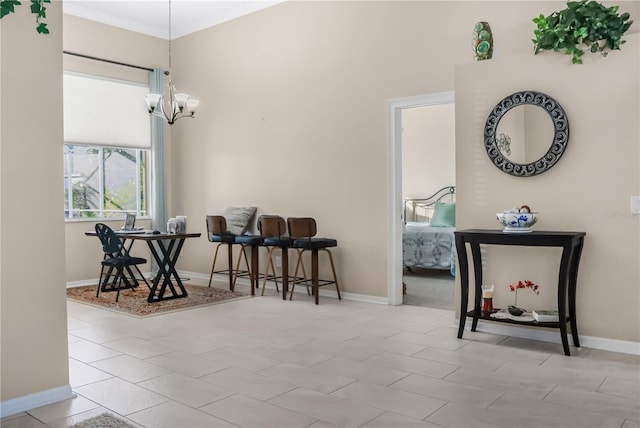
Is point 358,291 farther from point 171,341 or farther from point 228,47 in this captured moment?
point 228,47

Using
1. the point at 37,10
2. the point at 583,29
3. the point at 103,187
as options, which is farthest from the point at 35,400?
the point at 103,187

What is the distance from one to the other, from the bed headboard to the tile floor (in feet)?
14.3

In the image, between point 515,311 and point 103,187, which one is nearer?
point 515,311

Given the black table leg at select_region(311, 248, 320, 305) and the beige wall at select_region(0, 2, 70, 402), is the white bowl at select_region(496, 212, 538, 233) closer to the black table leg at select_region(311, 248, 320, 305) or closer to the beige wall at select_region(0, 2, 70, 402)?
the black table leg at select_region(311, 248, 320, 305)

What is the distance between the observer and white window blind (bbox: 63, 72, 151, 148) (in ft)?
22.7

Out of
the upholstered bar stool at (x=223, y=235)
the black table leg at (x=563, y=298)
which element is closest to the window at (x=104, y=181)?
the upholstered bar stool at (x=223, y=235)

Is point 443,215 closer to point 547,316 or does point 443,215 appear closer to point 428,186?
point 428,186

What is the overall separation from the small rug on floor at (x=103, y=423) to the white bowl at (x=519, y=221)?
2.89 meters

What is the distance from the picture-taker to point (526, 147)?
427 cm

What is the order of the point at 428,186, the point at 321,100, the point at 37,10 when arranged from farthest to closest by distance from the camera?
the point at 428,186 < the point at 321,100 < the point at 37,10

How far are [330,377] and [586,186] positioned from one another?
233 cm

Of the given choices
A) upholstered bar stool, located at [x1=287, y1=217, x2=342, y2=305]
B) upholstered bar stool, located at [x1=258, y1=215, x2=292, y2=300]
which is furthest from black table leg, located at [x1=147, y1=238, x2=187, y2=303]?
upholstered bar stool, located at [x1=287, y1=217, x2=342, y2=305]

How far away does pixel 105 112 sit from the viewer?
23.8 feet

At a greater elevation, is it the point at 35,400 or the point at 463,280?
the point at 463,280
